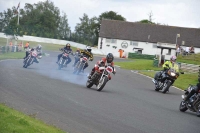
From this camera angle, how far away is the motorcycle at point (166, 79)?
25.1m

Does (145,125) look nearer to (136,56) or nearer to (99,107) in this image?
(99,107)

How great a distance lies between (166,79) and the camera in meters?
25.5

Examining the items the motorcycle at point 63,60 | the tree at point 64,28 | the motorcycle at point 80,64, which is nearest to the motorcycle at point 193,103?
the motorcycle at point 80,64

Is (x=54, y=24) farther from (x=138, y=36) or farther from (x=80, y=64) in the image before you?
(x=80, y=64)

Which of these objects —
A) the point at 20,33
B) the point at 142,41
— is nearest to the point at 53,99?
the point at 20,33

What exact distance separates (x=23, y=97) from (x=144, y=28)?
296ft

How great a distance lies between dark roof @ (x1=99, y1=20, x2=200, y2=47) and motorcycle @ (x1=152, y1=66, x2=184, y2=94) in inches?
2873

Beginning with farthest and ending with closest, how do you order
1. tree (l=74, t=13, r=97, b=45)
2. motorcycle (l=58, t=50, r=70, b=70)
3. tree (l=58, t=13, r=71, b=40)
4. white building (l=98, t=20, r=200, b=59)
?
1. tree (l=74, t=13, r=97, b=45)
2. tree (l=58, t=13, r=71, b=40)
3. white building (l=98, t=20, r=200, b=59)
4. motorcycle (l=58, t=50, r=70, b=70)

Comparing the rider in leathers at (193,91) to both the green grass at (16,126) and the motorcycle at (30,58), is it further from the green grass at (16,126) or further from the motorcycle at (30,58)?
the motorcycle at (30,58)

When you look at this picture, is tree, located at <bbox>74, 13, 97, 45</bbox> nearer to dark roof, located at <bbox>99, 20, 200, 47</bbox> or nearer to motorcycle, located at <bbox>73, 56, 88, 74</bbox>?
dark roof, located at <bbox>99, 20, 200, 47</bbox>

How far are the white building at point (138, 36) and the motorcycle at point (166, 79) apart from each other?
241 ft

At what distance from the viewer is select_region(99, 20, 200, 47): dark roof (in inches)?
3920

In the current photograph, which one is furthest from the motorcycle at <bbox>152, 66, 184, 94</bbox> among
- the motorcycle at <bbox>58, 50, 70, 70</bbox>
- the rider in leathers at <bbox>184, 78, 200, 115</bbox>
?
the motorcycle at <bbox>58, 50, 70, 70</bbox>

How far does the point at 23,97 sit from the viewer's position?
49.6 feet
